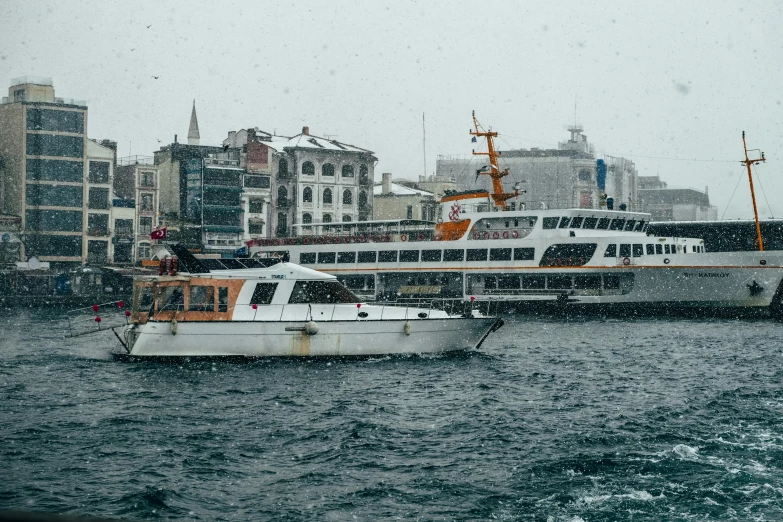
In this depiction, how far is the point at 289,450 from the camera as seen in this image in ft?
58.1

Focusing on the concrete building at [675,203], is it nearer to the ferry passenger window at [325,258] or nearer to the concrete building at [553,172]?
Answer: the concrete building at [553,172]

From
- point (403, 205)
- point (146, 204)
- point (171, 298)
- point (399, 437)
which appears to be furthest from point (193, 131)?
point (399, 437)

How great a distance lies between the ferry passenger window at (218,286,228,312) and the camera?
92.4 feet

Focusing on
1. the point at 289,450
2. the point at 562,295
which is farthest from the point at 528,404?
the point at 562,295

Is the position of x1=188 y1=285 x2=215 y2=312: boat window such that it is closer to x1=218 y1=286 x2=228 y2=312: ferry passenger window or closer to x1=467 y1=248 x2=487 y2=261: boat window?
x1=218 y1=286 x2=228 y2=312: ferry passenger window

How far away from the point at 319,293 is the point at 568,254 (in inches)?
888

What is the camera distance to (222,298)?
2827 centimetres

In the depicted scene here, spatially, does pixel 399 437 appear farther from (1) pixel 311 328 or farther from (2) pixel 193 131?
(2) pixel 193 131

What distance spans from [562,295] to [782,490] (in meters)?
33.1

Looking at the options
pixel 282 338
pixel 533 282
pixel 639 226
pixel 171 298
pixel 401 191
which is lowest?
pixel 282 338

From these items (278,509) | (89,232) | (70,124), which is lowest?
(278,509)

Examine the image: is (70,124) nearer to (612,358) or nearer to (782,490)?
(612,358)

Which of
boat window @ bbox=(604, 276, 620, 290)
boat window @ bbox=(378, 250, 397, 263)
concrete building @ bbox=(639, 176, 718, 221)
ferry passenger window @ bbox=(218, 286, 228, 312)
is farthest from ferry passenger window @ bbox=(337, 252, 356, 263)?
concrete building @ bbox=(639, 176, 718, 221)

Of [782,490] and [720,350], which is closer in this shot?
[782,490]
